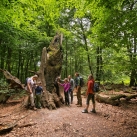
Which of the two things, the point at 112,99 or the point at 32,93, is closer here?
the point at 32,93

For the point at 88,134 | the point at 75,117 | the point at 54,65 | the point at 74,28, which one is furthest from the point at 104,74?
the point at 88,134

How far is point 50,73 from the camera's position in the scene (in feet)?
39.9

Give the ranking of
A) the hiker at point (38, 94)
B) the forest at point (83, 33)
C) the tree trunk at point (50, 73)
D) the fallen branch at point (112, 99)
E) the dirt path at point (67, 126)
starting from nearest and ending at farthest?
the dirt path at point (67, 126), the forest at point (83, 33), the hiker at point (38, 94), the tree trunk at point (50, 73), the fallen branch at point (112, 99)

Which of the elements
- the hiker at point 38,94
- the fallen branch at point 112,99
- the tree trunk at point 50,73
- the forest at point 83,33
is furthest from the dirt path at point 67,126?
the fallen branch at point 112,99

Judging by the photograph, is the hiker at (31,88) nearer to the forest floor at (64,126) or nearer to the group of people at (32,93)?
the group of people at (32,93)

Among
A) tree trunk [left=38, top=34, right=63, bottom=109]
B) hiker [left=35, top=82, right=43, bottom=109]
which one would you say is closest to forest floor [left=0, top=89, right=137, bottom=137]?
hiker [left=35, top=82, right=43, bottom=109]

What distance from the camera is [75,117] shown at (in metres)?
8.87

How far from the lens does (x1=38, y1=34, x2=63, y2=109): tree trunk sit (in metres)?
10.7

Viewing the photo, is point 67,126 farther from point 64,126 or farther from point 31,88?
point 31,88

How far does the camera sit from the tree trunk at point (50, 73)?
10.7m

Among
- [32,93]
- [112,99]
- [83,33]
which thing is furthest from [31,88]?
[83,33]

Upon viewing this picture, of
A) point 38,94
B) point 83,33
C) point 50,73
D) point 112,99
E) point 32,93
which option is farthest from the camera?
point 83,33

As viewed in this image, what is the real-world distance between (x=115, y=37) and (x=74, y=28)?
663 inches

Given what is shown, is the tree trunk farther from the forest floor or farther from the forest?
the forest floor
